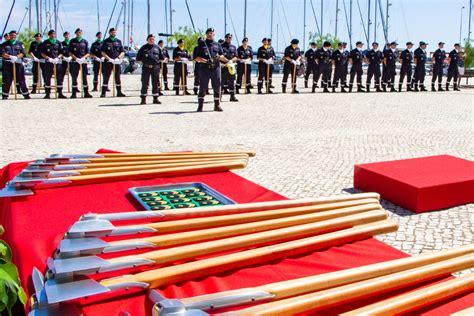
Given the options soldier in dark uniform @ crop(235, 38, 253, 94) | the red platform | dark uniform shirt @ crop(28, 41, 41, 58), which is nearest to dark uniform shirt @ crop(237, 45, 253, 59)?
soldier in dark uniform @ crop(235, 38, 253, 94)

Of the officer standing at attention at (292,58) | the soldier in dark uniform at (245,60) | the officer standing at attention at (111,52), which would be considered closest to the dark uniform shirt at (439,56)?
the officer standing at attention at (292,58)

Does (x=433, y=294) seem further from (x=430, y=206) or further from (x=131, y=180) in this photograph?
(x=430, y=206)

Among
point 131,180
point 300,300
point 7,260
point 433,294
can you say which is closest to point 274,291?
point 300,300

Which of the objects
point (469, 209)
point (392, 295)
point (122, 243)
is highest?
point (122, 243)

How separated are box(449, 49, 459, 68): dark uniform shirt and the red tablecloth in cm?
2169

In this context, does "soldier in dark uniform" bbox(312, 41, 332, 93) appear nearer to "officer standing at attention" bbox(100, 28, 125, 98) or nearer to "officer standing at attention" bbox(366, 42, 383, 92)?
"officer standing at attention" bbox(366, 42, 383, 92)

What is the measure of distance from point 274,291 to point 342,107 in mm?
14474

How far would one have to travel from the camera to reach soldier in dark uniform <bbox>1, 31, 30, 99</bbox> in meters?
16.0

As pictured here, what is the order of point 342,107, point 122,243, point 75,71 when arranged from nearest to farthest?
point 122,243
point 342,107
point 75,71

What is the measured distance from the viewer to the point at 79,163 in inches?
142

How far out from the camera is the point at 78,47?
16984 mm

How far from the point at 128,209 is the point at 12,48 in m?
15.2

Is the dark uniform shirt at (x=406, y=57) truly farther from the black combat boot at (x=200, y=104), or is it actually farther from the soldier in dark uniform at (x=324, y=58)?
the black combat boot at (x=200, y=104)

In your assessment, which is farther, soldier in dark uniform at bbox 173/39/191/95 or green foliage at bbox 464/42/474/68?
green foliage at bbox 464/42/474/68
